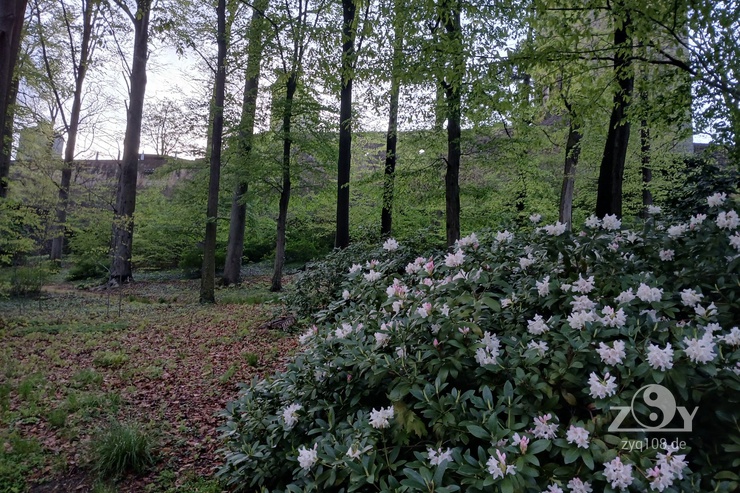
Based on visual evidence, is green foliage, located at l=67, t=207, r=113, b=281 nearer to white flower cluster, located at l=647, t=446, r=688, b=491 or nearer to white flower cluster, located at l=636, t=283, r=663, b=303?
white flower cluster, located at l=636, t=283, r=663, b=303

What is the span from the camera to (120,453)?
9.68ft

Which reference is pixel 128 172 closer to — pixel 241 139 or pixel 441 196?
pixel 241 139

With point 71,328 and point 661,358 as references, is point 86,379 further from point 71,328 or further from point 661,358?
point 661,358

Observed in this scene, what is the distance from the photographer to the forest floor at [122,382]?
117 inches

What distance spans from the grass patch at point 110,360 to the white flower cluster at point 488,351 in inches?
195

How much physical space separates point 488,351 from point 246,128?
10.1 m

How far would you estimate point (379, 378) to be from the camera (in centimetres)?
201

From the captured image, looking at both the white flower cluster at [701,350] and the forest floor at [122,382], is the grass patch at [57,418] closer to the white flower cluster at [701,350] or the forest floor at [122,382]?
the forest floor at [122,382]

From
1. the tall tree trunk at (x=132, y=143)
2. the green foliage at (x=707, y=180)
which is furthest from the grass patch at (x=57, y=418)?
the tall tree trunk at (x=132, y=143)

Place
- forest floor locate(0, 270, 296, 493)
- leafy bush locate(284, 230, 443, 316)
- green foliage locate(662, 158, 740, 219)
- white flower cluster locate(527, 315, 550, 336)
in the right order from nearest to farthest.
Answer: white flower cluster locate(527, 315, 550, 336) → forest floor locate(0, 270, 296, 493) → green foliage locate(662, 158, 740, 219) → leafy bush locate(284, 230, 443, 316)

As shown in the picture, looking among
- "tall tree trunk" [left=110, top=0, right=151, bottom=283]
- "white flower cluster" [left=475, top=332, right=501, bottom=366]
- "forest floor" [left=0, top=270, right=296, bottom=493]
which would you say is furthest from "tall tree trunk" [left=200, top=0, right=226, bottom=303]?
"white flower cluster" [left=475, top=332, right=501, bottom=366]

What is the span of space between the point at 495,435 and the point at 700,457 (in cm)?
79

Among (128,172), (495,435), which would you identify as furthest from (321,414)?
(128,172)

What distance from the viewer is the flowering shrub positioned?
1551 mm
